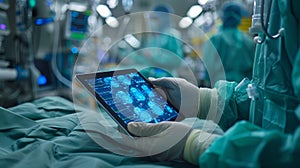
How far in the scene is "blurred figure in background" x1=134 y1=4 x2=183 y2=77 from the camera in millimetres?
2944

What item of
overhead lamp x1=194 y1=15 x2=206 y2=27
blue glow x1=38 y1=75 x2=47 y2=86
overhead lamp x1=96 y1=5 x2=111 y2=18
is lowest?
blue glow x1=38 y1=75 x2=47 y2=86

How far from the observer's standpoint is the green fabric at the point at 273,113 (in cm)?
51

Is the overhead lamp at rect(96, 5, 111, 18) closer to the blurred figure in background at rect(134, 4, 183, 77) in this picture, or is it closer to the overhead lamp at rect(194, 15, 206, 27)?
the blurred figure in background at rect(134, 4, 183, 77)

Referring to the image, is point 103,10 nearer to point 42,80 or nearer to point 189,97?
point 42,80

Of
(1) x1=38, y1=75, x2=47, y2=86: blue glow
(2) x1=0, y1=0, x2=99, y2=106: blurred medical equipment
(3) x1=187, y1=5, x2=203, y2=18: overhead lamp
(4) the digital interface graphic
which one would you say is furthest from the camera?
(3) x1=187, y1=5, x2=203, y2=18: overhead lamp

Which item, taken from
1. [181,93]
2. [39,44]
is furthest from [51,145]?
[39,44]

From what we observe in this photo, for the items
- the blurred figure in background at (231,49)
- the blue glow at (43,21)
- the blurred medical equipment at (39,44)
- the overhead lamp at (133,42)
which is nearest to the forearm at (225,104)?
the blurred figure in background at (231,49)

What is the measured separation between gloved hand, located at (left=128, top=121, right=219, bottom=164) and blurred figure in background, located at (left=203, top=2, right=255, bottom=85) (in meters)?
1.92

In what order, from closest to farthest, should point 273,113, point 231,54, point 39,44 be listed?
point 273,113 → point 231,54 → point 39,44

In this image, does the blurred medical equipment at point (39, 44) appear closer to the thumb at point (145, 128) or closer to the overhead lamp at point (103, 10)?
the overhead lamp at point (103, 10)

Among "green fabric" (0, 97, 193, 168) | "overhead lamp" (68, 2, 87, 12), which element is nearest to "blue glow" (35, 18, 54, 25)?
"overhead lamp" (68, 2, 87, 12)

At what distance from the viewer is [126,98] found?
85cm

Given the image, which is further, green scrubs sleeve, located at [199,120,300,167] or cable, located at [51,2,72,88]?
cable, located at [51,2,72,88]

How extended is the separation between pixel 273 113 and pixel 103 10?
3153 millimetres
